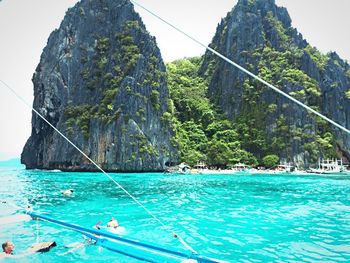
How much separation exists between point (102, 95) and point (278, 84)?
5542 centimetres

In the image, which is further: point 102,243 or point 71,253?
point 71,253

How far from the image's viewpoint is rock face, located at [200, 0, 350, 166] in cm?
9556

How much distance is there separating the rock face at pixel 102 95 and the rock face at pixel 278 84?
2972 cm

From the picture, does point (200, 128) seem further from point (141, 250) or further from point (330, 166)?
point (141, 250)

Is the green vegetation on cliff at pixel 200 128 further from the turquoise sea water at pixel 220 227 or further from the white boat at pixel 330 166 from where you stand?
the turquoise sea water at pixel 220 227

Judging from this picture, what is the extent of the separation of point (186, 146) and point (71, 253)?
8417cm

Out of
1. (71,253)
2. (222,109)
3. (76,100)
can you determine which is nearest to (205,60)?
(222,109)

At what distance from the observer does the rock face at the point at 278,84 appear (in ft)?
314

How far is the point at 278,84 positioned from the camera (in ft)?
336

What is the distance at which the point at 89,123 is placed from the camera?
85250mm

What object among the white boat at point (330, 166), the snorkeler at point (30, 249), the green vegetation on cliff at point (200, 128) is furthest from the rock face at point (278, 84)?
the snorkeler at point (30, 249)

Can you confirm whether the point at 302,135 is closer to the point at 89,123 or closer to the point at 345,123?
the point at 345,123

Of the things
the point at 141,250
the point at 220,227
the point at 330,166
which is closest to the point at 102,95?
the point at 330,166

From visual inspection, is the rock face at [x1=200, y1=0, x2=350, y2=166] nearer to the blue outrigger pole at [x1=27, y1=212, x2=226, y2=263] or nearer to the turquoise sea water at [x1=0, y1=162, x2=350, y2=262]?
the turquoise sea water at [x1=0, y1=162, x2=350, y2=262]
